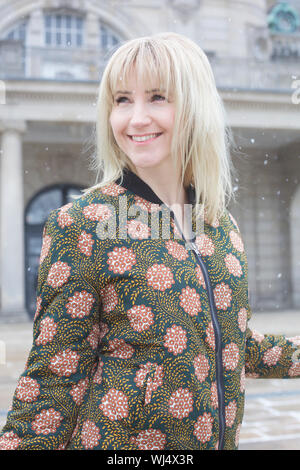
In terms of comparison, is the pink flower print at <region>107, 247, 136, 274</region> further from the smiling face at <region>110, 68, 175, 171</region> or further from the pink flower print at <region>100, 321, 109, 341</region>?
the smiling face at <region>110, 68, 175, 171</region>

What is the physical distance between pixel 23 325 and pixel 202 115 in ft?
36.4

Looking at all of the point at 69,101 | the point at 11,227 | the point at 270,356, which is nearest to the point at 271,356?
the point at 270,356

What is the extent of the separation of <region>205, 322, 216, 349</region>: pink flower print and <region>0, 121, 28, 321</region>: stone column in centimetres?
1117

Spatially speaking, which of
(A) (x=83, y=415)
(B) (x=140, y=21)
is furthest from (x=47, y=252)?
(B) (x=140, y=21)

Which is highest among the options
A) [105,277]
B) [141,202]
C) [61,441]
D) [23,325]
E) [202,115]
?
[202,115]

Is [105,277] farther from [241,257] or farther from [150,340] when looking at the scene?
[241,257]

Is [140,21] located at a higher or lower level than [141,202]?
higher

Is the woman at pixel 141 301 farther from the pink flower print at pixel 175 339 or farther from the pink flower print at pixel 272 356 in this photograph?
the pink flower print at pixel 272 356

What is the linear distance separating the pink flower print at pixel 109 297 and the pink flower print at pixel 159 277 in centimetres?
8

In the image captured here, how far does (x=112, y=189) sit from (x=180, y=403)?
1.65 feet

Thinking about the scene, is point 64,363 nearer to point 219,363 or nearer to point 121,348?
point 121,348

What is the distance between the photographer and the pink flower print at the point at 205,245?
1292 millimetres

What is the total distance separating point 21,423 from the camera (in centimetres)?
110

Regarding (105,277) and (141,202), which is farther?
(141,202)
